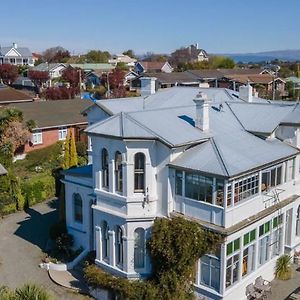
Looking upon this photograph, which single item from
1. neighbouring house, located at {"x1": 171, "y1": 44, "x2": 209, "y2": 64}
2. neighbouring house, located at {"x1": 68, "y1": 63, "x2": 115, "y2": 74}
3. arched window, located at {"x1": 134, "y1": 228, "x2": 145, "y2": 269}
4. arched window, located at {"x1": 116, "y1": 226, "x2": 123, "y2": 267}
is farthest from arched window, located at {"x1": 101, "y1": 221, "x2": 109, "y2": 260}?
neighbouring house, located at {"x1": 171, "y1": 44, "x2": 209, "y2": 64}

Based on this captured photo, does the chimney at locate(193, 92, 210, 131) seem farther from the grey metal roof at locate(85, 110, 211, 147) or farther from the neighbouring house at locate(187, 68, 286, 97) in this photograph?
the neighbouring house at locate(187, 68, 286, 97)

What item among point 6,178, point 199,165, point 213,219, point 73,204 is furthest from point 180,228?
point 6,178

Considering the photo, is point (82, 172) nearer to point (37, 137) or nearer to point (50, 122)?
point (37, 137)

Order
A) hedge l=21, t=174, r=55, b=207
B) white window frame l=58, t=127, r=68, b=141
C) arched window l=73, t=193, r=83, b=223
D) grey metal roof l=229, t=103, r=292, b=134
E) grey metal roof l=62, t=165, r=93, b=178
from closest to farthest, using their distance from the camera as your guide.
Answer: grey metal roof l=229, t=103, r=292, b=134 < grey metal roof l=62, t=165, r=93, b=178 < arched window l=73, t=193, r=83, b=223 < hedge l=21, t=174, r=55, b=207 < white window frame l=58, t=127, r=68, b=141

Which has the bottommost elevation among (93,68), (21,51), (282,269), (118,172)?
(282,269)

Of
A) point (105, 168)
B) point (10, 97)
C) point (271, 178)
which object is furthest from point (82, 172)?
point (10, 97)

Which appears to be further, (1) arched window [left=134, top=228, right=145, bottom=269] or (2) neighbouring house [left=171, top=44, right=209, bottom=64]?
(2) neighbouring house [left=171, top=44, right=209, bottom=64]

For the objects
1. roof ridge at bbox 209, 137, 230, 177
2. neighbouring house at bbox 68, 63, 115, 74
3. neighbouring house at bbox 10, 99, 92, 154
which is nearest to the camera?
roof ridge at bbox 209, 137, 230, 177
